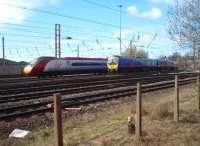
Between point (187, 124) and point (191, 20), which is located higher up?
point (191, 20)

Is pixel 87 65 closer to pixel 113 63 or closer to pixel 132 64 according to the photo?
pixel 113 63

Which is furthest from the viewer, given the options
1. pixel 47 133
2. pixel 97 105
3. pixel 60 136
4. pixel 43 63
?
pixel 43 63

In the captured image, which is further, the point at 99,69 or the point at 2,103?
the point at 99,69

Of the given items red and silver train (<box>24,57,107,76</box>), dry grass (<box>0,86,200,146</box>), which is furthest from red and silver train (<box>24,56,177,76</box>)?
dry grass (<box>0,86,200,146</box>)

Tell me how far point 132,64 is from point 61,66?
46.7 feet

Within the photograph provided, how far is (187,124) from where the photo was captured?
10.3m

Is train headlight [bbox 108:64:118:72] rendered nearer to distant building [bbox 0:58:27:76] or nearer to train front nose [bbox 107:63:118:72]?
train front nose [bbox 107:63:118:72]

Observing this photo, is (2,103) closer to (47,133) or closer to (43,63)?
(47,133)

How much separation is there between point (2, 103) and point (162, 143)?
37.1 ft

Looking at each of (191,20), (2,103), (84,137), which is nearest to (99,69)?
(2,103)

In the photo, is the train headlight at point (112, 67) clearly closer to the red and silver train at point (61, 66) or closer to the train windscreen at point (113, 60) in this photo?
the train windscreen at point (113, 60)

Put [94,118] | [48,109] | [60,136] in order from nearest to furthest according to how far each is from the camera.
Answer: [60,136] < [94,118] < [48,109]

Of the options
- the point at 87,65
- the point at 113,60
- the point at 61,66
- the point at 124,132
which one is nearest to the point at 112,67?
the point at 113,60

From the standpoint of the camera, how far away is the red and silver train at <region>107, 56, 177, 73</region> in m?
54.9
